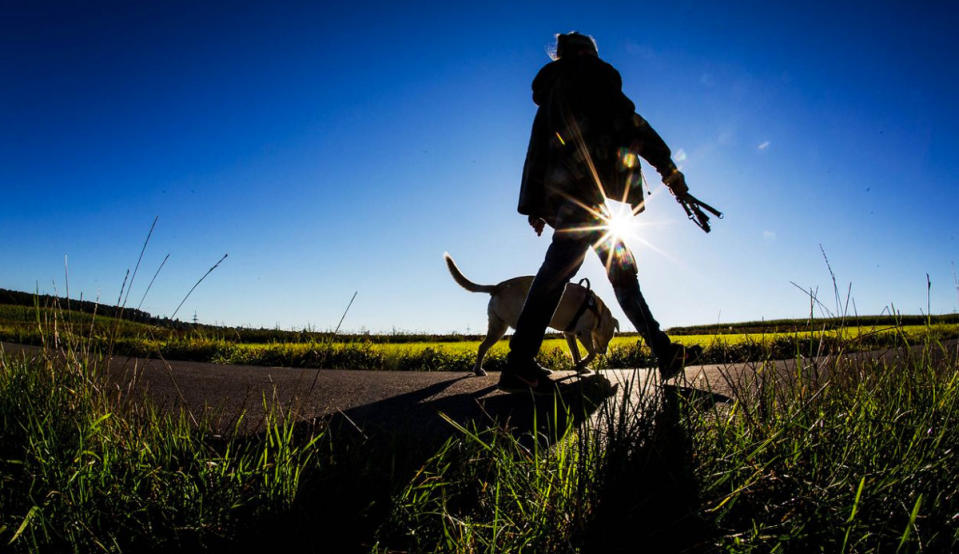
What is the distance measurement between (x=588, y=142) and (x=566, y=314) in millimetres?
1952

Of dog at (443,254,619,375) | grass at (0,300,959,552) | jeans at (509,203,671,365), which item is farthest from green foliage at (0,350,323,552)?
dog at (443,254,619,375)

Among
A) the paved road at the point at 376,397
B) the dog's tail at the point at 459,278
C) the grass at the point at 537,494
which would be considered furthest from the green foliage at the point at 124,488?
the dog's tail at the point at 459,278

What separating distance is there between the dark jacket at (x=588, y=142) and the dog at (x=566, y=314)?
1.34 meters

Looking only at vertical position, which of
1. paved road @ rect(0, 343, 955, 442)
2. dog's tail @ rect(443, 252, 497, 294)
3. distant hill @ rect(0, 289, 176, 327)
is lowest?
paved road @ rect(0, 343, 955, 442)

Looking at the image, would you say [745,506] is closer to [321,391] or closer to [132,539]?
[132,539]

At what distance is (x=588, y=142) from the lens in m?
2.99

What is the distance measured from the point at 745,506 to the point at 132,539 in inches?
58.0

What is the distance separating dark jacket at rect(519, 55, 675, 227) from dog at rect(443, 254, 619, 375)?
1339mm

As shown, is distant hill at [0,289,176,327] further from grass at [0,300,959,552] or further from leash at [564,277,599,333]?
leash at [564,277,599,333]

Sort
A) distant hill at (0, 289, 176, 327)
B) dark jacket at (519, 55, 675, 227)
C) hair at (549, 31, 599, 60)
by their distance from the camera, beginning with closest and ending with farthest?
1. distant hill at (0, 289, 176, 327)
2. dark jacket at (519, 55, 675, 227)
3. hair at (549, 31, 599, 60)

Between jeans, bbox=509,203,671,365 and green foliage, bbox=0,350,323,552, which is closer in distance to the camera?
green foliage, bbox=0,350,323,552

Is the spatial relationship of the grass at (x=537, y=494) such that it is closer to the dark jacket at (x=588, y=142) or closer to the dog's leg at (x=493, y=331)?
the dark jacket at (x=588, y=142)

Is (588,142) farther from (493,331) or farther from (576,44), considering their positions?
(493,331)

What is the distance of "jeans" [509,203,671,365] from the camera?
2.83m
